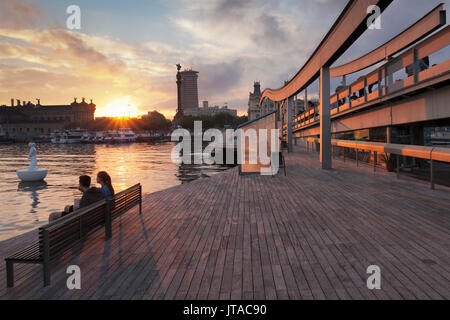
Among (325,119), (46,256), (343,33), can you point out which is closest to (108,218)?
(46,256)

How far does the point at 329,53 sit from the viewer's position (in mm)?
16219

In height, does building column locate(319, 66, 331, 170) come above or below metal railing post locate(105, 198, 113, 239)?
above

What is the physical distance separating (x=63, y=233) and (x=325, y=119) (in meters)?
16.0

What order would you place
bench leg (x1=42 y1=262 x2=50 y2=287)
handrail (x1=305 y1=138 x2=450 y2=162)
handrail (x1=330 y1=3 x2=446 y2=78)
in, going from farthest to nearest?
handrail (x1=330 y1=3 x2=446 y2=78) → handrail (x1=305 y1=138 x2=450 y2=162) → bench leg (x1=42 y1=262 x2=50 y2=287)

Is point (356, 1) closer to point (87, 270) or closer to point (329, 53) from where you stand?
point (329, 53)

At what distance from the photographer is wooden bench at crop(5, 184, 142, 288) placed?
445 centimetres

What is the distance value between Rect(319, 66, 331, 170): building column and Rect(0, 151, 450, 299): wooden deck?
7.85m

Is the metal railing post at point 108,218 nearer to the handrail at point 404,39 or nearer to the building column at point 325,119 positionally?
the handrail at point 404,39

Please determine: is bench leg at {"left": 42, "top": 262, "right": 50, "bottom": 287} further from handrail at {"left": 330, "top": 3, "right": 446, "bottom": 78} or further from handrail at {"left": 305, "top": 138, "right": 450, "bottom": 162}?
handrail at {"left": 330, "top": 3, "right": 446, "bottom": 78}

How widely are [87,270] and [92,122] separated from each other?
653 ft

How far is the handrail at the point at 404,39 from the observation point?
1218 centimetres

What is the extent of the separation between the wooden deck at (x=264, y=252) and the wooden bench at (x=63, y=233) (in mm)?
370

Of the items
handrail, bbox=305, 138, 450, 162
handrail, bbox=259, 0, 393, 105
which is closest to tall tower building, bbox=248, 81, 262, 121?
handrail, bbox=259, 0, 393, 105
